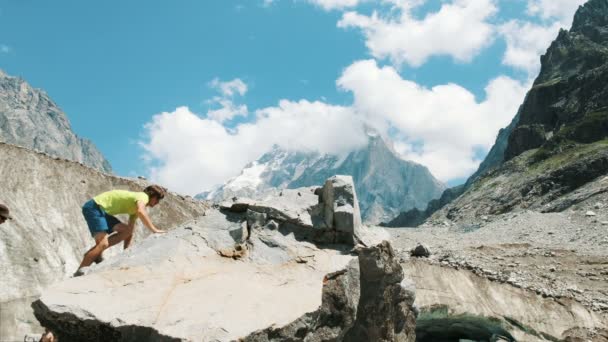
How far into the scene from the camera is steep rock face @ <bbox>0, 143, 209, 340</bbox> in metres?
16.9

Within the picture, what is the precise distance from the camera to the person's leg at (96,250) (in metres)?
9.52

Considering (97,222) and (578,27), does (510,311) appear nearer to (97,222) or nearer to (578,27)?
(97,222)

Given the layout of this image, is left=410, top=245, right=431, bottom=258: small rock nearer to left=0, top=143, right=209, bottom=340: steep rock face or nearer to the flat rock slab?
the flat rock slab

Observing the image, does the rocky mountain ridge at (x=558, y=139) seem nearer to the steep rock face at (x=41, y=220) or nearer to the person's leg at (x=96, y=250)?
the steep rock face at (x=41, y=220)

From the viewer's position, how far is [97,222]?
1003 cm

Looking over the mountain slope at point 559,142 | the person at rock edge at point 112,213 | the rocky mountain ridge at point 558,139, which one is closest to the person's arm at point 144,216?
the person at rock edge at point 112,213

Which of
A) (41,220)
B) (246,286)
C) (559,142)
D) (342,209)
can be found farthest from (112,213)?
(559,142)

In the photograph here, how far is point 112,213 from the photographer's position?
10.4 m

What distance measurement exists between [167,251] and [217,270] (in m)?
1.04

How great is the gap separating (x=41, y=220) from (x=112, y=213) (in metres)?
13.7

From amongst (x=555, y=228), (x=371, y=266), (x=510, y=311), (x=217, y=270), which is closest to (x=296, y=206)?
(x=371, y=266)

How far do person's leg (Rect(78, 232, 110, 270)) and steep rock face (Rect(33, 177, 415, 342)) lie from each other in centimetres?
80

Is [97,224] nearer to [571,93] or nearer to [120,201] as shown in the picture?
[120,201]

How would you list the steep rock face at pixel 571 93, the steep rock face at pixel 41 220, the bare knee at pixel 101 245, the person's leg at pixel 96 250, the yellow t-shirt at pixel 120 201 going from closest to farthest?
the person's leg at pixel 96 250, the bare knee at pixel 101 245, the yellow t-shirt at pixel 120 201, the steep rock face at pixel 41 220, the steep rock face at pixel 571 93
